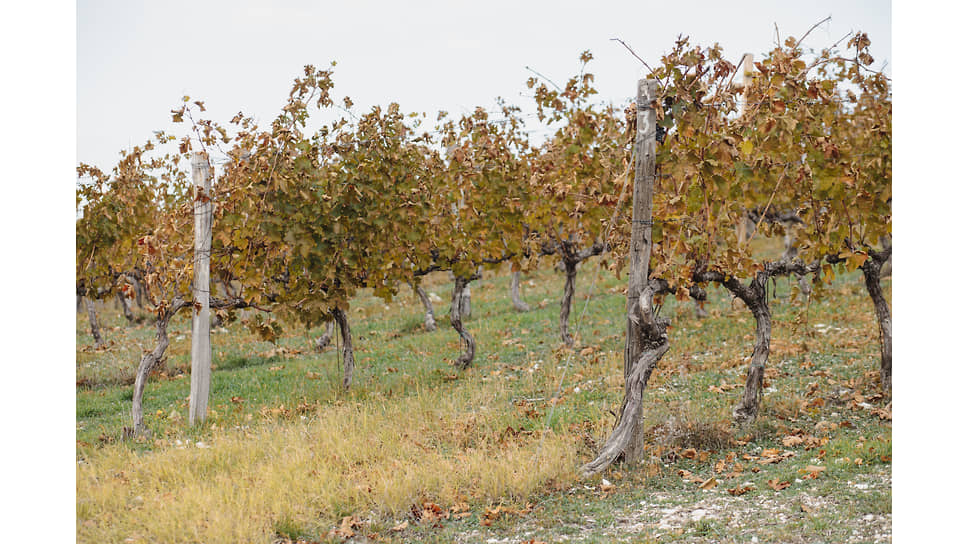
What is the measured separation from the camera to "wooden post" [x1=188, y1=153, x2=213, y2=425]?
8.21 meters

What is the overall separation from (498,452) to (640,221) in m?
2.16

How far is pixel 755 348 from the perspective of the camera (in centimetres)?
726

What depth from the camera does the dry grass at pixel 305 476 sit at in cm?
495

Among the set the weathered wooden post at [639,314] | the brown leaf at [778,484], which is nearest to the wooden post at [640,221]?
the weathered wooden post at [639,314]

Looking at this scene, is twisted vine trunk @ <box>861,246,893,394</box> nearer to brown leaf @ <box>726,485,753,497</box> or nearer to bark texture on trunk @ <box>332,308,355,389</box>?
brown leaf @ <box>726,485,753,497</box>

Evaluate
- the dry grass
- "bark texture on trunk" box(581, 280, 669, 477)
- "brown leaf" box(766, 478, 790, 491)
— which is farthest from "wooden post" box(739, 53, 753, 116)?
the dry grass

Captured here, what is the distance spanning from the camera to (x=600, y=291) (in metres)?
19.1

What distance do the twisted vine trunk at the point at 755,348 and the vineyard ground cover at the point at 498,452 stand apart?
0.19 m

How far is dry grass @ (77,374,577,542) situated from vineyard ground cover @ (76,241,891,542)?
2 centimetres

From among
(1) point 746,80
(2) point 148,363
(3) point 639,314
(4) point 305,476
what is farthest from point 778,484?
(2) point 148,363

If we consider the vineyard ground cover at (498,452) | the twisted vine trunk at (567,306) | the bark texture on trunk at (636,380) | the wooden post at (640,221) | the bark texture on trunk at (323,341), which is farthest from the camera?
the bark texture on trunk at (323,341)

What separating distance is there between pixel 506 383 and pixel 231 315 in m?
3.57

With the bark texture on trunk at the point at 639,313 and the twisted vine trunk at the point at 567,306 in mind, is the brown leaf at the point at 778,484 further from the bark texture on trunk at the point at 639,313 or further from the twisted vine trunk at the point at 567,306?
the twisted vine trunk at the point at 567,306

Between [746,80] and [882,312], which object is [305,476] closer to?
[746,80]
